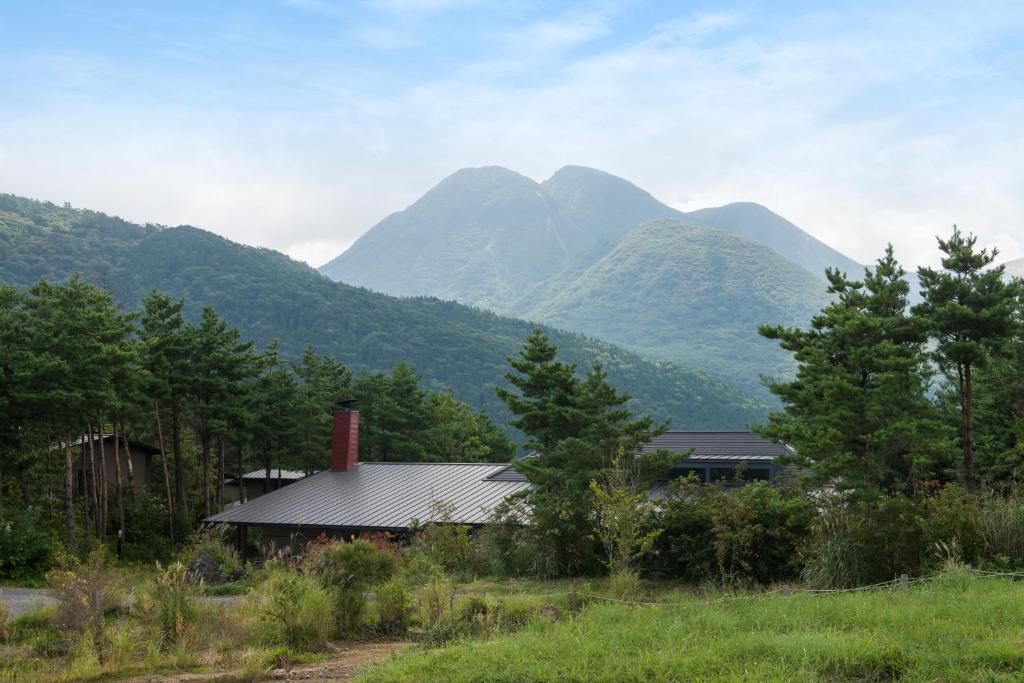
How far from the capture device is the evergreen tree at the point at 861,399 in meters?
18.7

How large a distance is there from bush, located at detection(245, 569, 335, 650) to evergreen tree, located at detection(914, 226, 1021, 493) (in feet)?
50.3

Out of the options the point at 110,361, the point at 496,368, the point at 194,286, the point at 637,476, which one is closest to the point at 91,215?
the point at 194,286

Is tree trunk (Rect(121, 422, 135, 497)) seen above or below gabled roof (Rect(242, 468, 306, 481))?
above

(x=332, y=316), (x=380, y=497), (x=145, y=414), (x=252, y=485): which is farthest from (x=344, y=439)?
(x=332, y=316)

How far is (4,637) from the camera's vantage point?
11.1 meters

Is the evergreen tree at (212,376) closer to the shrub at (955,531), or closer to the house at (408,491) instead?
the house at (408,491)

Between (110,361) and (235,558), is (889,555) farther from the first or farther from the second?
(110,361)

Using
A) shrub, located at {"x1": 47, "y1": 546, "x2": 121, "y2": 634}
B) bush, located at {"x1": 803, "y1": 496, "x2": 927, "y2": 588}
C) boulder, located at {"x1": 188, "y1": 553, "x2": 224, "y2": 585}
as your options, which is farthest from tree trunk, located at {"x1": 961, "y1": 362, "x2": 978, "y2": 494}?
boulder, located at {"x1": 188, "y1": 553, "x2": 224, "y2": 585}

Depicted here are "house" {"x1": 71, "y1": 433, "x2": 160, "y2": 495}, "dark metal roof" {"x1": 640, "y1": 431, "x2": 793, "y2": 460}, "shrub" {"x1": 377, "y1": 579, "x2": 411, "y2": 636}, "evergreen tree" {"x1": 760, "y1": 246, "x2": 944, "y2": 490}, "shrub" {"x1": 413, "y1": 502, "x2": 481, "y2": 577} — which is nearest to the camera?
"shrub" {"x1": 377, "y1": 579, "x2": 411, "y2": 636}

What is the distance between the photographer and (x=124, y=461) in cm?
4394

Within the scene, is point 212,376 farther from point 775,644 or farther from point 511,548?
point 775,644

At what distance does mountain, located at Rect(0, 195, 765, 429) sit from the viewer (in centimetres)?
11181

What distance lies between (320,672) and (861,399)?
13843mm

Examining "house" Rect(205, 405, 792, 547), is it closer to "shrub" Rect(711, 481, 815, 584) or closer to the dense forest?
the dense forest
